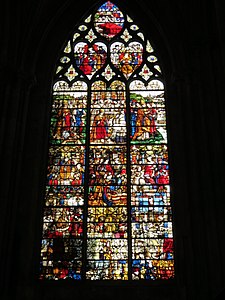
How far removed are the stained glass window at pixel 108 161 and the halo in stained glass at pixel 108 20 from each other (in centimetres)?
2

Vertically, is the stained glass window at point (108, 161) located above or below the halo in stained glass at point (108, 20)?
below

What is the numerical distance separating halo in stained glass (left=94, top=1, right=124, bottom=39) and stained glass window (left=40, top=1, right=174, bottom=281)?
0.08 ft

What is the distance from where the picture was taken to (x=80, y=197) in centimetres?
1010

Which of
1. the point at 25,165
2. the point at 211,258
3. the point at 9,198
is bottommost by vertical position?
the point at 211,258

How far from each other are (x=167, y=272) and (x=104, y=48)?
5442mm

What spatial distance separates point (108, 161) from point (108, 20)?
387cm

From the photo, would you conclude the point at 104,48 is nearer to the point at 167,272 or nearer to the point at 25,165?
the point at 25,165

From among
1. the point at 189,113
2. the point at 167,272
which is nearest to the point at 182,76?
the point at 189,113

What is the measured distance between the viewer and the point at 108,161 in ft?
34.3

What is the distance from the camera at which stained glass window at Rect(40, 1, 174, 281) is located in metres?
9.48

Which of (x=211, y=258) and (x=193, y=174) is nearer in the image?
(x=211, y=258)

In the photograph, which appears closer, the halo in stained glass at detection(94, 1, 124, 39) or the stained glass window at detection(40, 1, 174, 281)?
the stained glass window at detection(40, 1, 174, 281)

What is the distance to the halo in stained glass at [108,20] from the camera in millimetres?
12266

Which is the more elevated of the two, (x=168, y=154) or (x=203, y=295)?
(x=168, y=154)
